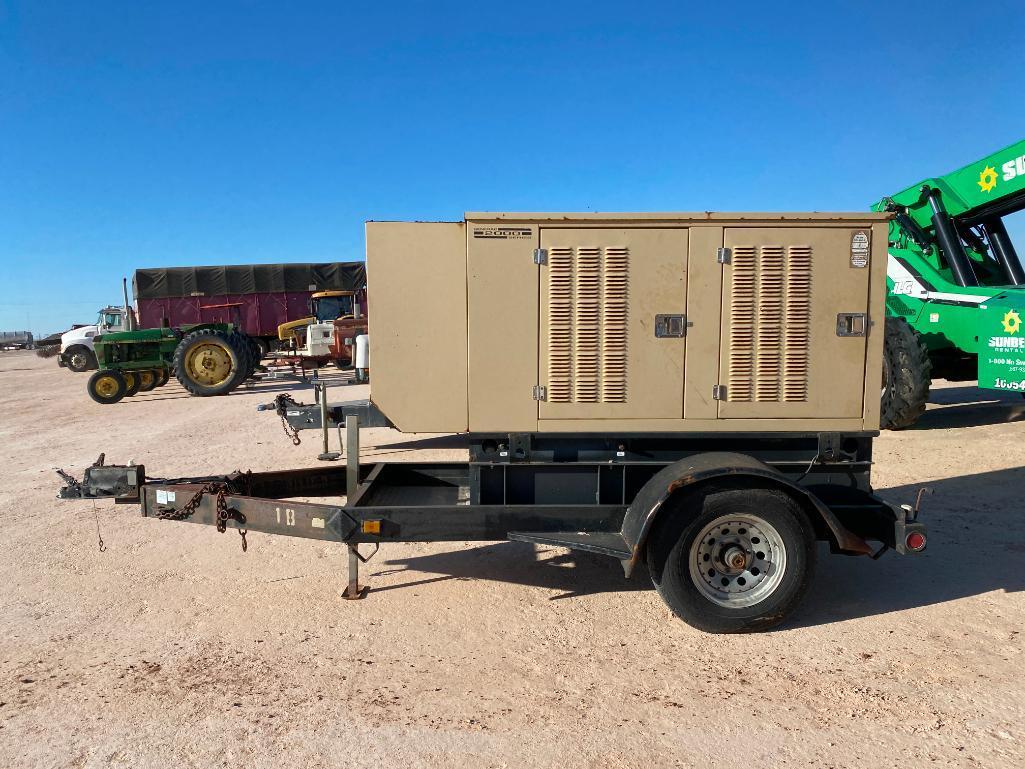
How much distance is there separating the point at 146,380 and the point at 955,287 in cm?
1676

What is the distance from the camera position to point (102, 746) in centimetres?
281

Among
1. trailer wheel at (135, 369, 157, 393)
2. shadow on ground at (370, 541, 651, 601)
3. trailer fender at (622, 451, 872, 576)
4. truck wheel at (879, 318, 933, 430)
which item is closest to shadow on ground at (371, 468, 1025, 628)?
shadow on ground at (370, 541, 651, 601)

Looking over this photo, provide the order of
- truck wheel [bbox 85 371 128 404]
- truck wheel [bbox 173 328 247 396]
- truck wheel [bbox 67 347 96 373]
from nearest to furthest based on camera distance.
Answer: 1. truck wheel [bbox 85 371 128 404]
2. truck wheel [bbox 173 328 247 396]
3. truck wheel [bbox 67 347 96 373]

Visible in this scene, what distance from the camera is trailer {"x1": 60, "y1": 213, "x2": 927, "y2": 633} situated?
384 centimetres

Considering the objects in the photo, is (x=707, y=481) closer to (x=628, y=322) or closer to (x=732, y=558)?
(x=732, y=558)

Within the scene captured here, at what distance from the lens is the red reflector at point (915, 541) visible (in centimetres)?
376

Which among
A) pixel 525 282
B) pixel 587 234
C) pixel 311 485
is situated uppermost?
pixel 587 234

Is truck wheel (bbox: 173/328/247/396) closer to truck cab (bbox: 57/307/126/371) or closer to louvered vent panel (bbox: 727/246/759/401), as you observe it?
truck cab (bbox: 57/307/126/371)

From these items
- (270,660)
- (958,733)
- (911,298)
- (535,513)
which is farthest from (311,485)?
(911,298)

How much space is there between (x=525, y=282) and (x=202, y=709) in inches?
108

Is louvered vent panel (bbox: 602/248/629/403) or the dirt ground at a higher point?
louvered vent panel (bbox: 602/248/629/403)

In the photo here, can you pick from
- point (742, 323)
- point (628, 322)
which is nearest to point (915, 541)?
point (742, 323)

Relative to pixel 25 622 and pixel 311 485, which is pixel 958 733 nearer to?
pixel 311 485

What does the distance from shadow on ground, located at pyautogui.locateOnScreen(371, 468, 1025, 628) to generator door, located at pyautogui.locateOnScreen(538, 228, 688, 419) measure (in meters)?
1.38
